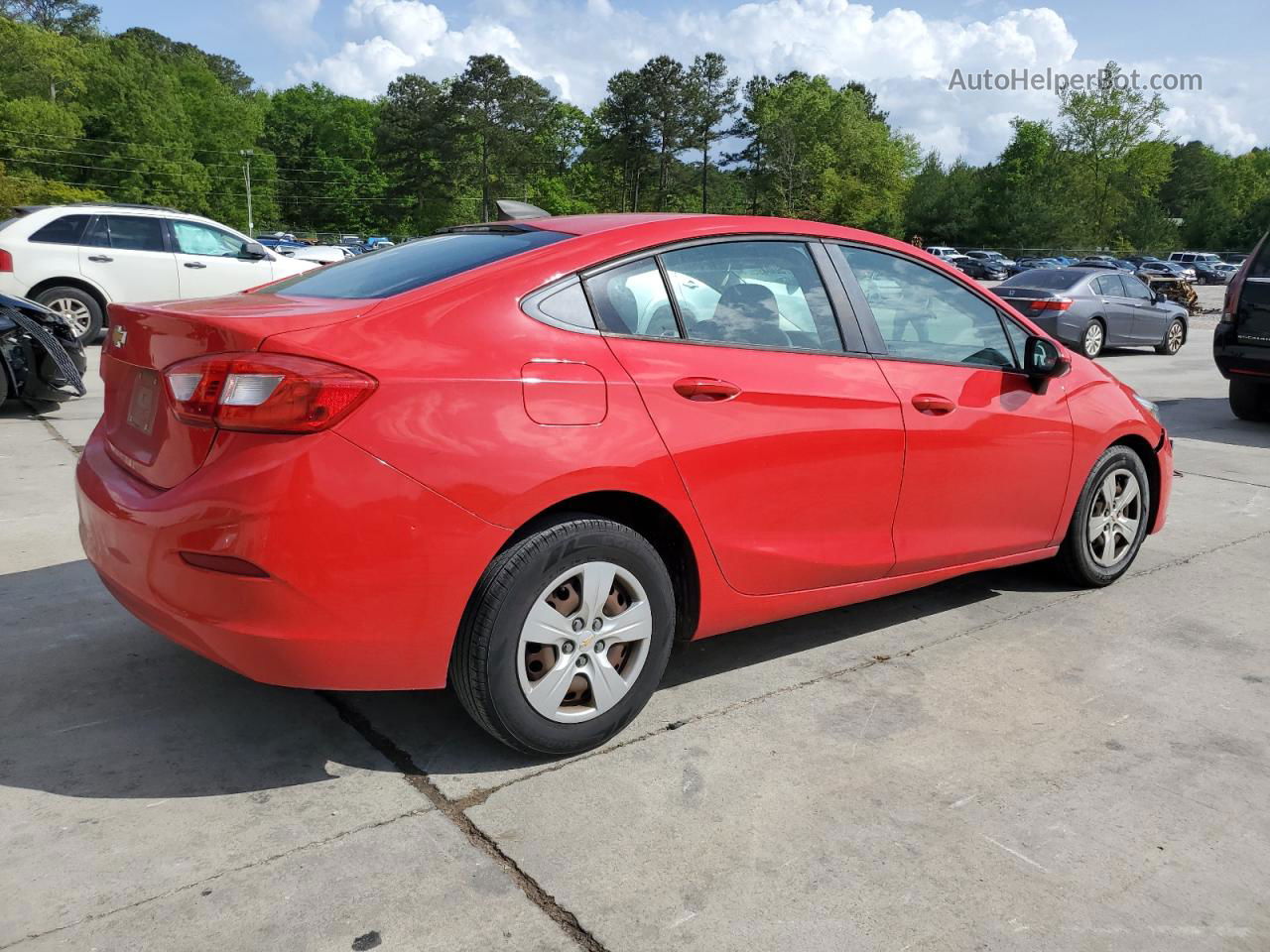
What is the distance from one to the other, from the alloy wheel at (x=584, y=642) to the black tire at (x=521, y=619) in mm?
26

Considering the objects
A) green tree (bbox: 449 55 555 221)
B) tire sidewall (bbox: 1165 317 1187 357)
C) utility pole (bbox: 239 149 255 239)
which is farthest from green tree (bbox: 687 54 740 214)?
tire sidewall (bbox: 1165 317 1187 357)

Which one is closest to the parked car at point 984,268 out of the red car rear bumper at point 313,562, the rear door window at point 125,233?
the rear door window at point 125,233

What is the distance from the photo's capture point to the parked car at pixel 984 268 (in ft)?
206

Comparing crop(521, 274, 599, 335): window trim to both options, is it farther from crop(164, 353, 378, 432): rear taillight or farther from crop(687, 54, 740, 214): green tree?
crop(687, 54, 740, 214): green tree

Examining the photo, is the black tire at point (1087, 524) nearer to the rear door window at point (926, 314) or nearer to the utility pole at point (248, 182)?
the rear door window at point (926, 314)

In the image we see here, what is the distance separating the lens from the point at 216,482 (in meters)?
2.65

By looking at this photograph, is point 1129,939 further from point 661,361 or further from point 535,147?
point 535,147

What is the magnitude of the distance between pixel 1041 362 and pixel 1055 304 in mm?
12780

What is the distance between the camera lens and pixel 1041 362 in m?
4.22

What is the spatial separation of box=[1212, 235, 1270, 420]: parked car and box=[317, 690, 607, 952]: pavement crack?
8.83 meters

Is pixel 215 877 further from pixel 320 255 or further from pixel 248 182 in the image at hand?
pixel 248 182

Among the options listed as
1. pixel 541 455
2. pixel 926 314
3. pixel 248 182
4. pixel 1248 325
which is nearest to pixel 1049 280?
pixel 1248 325

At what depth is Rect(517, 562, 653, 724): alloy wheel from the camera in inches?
115

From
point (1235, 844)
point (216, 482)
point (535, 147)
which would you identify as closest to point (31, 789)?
point (216, 482)
